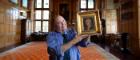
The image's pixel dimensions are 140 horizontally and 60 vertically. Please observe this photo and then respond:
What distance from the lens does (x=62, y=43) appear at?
211cm

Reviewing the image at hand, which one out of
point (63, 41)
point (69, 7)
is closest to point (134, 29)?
point (63, 41)

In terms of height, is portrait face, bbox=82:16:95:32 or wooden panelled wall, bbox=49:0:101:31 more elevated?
wooden panelled wall, bbox=49:0:101:31

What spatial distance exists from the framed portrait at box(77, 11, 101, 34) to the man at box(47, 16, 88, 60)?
314mm

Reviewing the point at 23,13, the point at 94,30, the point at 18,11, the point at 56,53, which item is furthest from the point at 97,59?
the point at 23,13

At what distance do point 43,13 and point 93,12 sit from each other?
19.9m

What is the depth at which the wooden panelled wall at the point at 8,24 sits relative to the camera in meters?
13.6

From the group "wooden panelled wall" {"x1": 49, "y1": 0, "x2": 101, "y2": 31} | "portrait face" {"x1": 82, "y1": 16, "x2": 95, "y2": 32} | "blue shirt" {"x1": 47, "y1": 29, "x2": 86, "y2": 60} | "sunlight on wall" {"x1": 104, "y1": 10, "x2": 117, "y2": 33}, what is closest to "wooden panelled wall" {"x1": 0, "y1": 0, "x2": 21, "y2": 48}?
"wooden panelled wall" {"x1": 49, "y1": 0, "x2": 101, "y2": 31}

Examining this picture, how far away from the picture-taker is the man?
199 centimetres

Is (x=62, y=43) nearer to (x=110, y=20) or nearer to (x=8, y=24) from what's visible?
(x=8, y=24)

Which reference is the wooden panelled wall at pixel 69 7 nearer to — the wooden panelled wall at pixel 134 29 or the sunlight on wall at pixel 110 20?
the sunlight on wall at pixel 110 20

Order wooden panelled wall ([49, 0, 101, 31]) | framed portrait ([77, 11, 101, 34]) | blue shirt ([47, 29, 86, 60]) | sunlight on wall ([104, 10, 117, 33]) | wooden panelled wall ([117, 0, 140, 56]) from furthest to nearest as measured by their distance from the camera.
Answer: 1. wooden panelled wall ([49, 0, 101, 31])
2. sunlight on wall ([104, 10, 117, 33])
3. wooden panelled wall ([117, 0, 140, 56])
4. framed portrait ([77, 11, 101, 34])
5. blue shirt ([47, 29, 86, 60])

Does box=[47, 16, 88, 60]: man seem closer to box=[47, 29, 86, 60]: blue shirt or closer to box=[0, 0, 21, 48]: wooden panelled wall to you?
box=[47, 29, 86, 60]: blue shirt

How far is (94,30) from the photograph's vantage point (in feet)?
8.70

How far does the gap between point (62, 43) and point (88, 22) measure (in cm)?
71
